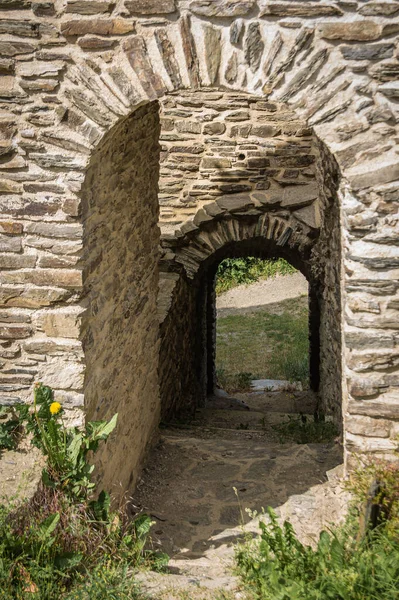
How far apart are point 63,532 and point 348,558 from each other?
1407mm

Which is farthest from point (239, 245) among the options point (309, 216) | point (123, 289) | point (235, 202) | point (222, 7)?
point (222, 7)

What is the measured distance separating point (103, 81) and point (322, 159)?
376 cm

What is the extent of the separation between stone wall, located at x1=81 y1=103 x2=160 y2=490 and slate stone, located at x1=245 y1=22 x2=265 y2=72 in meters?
0.88

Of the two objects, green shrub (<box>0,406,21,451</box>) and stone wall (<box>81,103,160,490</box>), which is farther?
stone wall (<box>81,103,160,490</box>)

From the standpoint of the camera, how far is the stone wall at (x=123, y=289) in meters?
4.02

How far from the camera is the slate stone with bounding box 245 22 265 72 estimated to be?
11.2 feet

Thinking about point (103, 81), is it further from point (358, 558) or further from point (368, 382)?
point (358, 558)

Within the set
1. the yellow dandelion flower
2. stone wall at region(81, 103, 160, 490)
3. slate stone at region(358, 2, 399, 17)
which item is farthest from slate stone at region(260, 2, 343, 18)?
the yellow dandelion flower

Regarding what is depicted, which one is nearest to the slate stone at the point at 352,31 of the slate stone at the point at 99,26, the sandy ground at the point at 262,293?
the slate stone at the point at 99,26

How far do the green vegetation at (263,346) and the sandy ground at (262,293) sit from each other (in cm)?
34

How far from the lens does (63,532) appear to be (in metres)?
3.51

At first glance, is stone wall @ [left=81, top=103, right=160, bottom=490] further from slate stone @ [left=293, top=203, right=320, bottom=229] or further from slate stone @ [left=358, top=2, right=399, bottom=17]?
slate stone @ [left=293, top=203, right=320, bottom=229]

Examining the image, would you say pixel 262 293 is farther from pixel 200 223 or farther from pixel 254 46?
pixel 254 46

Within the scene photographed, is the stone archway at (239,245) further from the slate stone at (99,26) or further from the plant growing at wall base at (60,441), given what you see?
the slate stone at (99,26)
